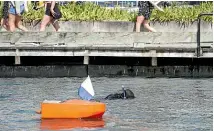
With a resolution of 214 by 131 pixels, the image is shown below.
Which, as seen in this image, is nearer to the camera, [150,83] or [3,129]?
[3,129]

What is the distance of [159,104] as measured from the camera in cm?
2100

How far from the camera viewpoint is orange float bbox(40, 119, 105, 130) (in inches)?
696

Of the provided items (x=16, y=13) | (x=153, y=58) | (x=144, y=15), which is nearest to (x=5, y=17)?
(x=16, y=13)

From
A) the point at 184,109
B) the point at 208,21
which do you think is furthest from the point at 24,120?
the point at 208,21

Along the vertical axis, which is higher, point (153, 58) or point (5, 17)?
point (5, 17)

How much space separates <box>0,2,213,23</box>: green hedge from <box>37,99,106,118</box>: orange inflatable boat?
33.9 feet

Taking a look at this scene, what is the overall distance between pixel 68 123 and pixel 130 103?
323 cm

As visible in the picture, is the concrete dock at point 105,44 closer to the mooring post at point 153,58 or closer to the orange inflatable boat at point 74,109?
the mooring post at point 153,58

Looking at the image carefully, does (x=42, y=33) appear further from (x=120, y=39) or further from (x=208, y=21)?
(x=208, y=21)

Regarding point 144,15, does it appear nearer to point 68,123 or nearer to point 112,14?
point 112,14

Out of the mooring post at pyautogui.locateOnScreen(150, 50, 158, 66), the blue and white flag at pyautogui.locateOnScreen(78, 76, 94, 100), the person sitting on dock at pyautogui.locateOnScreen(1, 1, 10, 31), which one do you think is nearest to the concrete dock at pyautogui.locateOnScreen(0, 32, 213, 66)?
the mooring post at pyautogui.locateOnScreen(150, 50, 158, 66)

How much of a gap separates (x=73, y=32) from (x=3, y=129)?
31.5 feet

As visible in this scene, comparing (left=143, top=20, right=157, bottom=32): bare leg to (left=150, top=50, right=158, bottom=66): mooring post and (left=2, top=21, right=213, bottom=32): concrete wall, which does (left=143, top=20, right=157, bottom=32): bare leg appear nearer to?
(left=2, top=21, right=213, bottom=32): concrete wall

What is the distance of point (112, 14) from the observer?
29.2 metres
